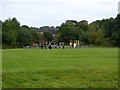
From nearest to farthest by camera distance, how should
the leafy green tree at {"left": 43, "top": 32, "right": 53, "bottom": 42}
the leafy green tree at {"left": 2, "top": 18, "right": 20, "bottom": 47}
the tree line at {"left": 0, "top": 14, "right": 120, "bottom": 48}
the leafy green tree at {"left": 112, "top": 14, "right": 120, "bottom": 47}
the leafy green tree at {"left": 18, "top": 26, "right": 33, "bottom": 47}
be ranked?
the leafy green tree at {"left": 112, "top": 14, "right": 120, "bottom": 47}
the tree line at {"left": 0, "top": 14, "right": 120, "bottom": 48}
the leafy green tree at {"left": 2, "top": 18, "right": 20, "bottom": 47}
the leafy green tree at {"left": 18, "top": 26, "right": 33, "bottom": 47}
the leafy green tree at {"left": 43, "top": 32, "right": 53, "bottom": 42}

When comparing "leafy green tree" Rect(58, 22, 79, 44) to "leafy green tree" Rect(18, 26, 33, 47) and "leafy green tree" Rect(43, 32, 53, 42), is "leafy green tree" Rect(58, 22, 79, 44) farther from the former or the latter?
"leafy green tree" Rect(43, 32, 53, 42)

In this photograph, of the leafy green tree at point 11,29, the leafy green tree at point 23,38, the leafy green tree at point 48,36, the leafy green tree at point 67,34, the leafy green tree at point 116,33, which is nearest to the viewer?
the leafy green tree at point 116,33

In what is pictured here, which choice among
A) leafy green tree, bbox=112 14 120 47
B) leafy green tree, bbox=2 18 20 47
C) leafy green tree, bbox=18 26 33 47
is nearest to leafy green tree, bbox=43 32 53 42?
leafy green tree, bbox=18 26 33 47

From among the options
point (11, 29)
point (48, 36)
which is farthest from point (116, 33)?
point (48, 36)

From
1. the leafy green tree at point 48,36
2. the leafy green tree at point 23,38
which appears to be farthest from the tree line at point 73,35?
the leafy green tree at point 48,36

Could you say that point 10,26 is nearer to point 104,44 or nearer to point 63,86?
point 104,44

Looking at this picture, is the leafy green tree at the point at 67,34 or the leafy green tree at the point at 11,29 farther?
the leafy green tree at the point at 67,34

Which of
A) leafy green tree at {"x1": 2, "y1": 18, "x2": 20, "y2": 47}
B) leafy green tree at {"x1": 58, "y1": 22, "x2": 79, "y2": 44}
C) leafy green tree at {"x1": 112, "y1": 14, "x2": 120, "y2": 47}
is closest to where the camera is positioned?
leafy green tree at {"x1": 112, "y1": 14, "x2": 120, "y2": 47}

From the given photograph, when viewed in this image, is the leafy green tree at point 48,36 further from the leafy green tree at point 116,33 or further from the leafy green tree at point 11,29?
the leafy green tree at point 116,33

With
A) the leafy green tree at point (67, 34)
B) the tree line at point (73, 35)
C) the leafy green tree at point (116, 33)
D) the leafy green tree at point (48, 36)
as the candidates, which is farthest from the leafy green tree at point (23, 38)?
the leafy green tree at point (48, 36)

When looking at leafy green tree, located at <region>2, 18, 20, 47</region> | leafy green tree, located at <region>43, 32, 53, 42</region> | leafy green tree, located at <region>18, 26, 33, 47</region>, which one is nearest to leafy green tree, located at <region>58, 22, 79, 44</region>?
leafy green tree, located at <region>18, 26, 33, 47</region>

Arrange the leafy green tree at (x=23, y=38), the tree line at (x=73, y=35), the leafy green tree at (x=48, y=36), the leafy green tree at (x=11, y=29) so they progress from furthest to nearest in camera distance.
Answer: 1. the leafy green tree at (x=48, y=36)
2. the leafy green tree at (x=23, y=38)
3. the leafy green tree at (x=11, y=29)
4. the tree line at (x=73, y=35)

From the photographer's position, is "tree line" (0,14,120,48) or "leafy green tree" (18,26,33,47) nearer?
"tree line" (0,14,120,48)

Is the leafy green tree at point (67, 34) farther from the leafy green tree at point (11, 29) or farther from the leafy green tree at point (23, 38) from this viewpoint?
the leafy green tree at point (11, 29)
